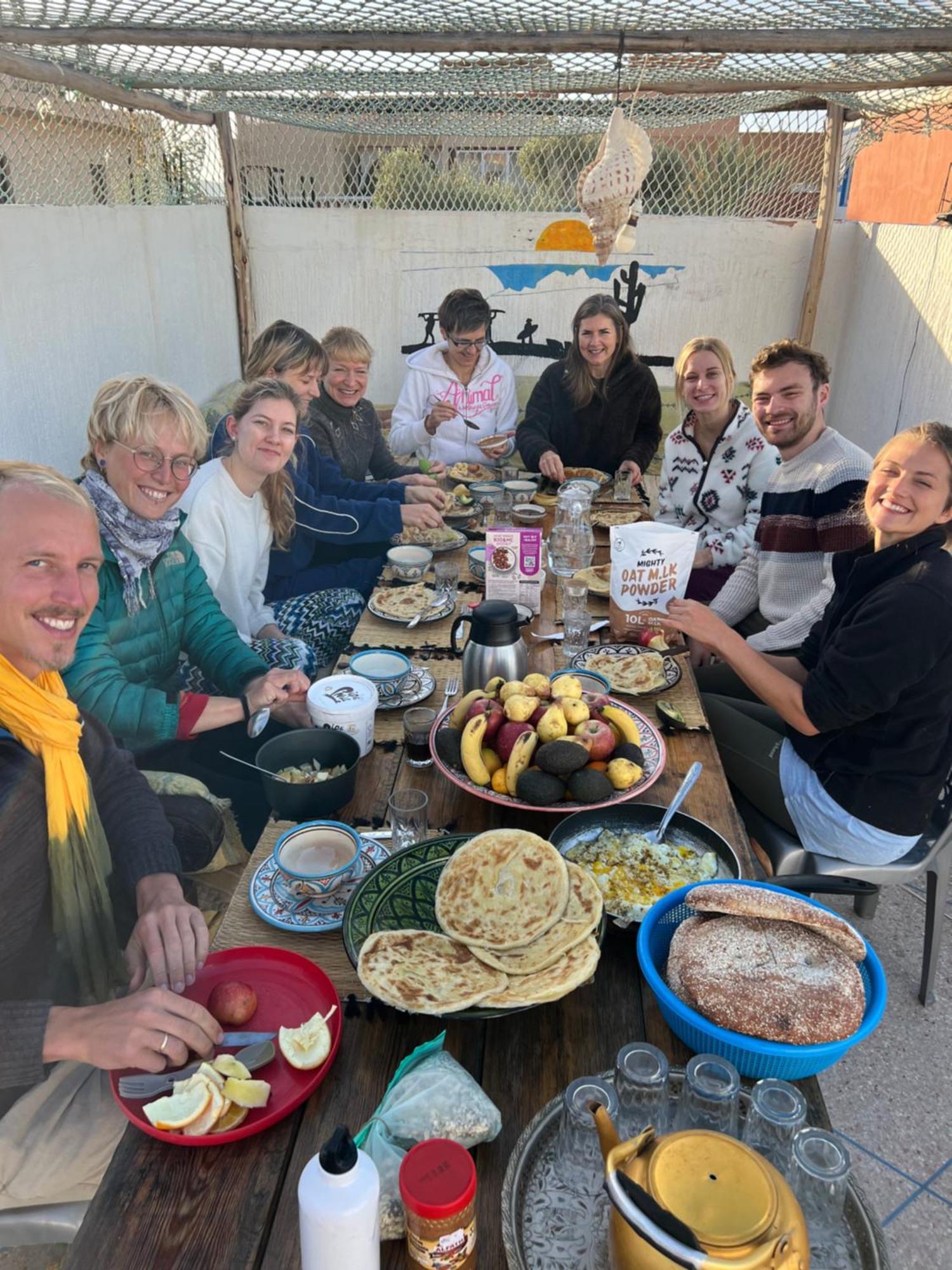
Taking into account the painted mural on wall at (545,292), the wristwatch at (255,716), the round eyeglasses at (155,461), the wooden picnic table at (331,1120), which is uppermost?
the painted mural on wall at (545,292)

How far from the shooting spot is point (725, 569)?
4.24m

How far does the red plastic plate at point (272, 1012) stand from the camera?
120 centimetres

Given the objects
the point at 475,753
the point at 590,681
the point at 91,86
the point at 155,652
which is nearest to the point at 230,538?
the point at 155,652

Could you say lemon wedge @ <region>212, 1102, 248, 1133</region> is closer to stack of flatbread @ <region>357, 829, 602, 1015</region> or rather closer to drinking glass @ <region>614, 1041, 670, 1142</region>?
stack of flatbread @ <region>357, 829, 602, 1015</region>

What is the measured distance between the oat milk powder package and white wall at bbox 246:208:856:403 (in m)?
5.87


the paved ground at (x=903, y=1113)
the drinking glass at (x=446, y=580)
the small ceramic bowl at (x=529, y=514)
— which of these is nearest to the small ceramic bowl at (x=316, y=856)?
the paved ground at (x=903, y=1113)

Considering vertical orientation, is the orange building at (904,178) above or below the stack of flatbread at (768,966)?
above

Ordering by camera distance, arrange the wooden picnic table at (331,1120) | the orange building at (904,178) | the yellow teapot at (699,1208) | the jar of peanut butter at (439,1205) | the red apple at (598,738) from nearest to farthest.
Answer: the yellow teapot at (699,1208)
the jar of peanut butter at (439,1205)
the wooden picnic table at (331,1120)
the red apple at (598,738)
the orange building at (904,178)

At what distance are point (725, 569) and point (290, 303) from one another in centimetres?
562

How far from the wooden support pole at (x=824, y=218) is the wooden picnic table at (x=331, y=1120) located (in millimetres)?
7197

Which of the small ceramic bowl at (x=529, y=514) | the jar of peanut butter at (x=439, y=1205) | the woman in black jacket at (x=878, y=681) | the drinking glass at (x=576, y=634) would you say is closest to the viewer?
Result: the jar of peanut butter at (x=439, y=1205)

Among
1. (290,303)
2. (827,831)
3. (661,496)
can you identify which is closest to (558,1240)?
(827,831)

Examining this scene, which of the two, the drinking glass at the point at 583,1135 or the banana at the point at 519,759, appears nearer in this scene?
the drinking glass at the point at 583,1135

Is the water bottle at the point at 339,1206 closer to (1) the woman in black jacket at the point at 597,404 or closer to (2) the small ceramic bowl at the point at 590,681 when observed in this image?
(2) the small ceramic bowl at the point at 590,681
